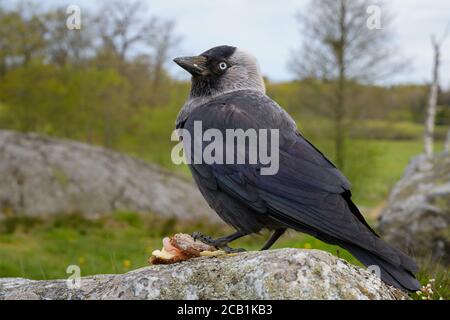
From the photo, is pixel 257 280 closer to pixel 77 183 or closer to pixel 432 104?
pixel 77 183

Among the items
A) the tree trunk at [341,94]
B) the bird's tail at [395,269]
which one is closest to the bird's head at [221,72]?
the bird's tail at [395,269]

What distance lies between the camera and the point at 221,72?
472cm

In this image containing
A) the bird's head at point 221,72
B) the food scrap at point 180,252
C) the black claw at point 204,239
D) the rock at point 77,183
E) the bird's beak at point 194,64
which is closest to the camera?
the food scrap at point 180,252

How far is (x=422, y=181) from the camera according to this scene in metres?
9.21

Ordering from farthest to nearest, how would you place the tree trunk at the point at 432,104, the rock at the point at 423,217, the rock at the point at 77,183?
the tree trunk at the point at 432,104, the rock at the point at 77,183, the rock at the point at 423,217

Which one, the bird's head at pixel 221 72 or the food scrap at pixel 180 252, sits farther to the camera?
the bird's head at pixel 221 72

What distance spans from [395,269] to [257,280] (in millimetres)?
835

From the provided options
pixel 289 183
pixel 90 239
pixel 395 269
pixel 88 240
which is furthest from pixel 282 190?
pixel 90 239

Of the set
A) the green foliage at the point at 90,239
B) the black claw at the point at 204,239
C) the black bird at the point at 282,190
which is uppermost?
the black bird at the point at 282,190

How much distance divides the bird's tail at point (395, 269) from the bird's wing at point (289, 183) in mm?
47

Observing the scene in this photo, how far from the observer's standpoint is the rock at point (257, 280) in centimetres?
301

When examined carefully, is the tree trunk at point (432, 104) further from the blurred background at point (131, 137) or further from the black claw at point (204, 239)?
the black claw at point (204, 239)

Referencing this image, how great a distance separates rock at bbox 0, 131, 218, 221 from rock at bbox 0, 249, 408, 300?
11082mm

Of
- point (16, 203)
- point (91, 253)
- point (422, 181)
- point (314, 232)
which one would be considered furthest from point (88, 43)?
point (314, 232)
